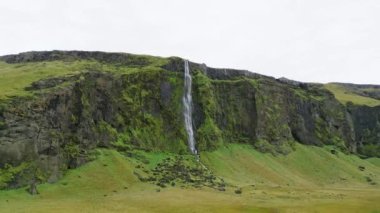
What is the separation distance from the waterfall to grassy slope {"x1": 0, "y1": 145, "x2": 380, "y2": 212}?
513 centimetres

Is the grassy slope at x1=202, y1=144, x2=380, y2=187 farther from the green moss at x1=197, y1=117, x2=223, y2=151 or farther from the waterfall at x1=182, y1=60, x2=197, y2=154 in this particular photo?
the waterfall at x1=182, y1=60, x2=197, y2=154

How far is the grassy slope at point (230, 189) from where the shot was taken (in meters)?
71.7

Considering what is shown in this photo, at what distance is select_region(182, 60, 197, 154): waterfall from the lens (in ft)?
441

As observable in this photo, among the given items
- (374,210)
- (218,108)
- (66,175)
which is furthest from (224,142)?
(374,210)

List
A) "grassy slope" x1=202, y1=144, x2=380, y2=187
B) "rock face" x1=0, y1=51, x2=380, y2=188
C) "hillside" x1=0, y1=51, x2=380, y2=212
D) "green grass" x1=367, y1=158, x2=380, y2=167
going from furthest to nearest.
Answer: "green grass" x1=367, y1=158, x2=380, y2=167 → "grassy slope" x1=202, y1=144, x2=380, y2=187 → "rock face" x1=0, y1=51, x2=380, y2=188 → "hillside" x1=0, y1=51, x2=380, y2=212

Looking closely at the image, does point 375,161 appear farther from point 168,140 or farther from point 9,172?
point 9,172

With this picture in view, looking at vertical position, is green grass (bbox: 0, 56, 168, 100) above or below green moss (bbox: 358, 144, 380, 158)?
above

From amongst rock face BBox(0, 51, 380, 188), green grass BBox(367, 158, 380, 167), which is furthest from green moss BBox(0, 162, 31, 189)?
green grass BBox(367, 158, 380, 167)

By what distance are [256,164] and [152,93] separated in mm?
34621

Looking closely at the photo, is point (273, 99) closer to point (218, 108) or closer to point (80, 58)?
point (218, 108)

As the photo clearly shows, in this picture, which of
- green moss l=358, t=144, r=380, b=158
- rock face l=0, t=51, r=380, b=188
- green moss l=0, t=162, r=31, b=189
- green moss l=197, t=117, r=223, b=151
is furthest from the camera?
green moss l=358, t=144, r=380, b=158

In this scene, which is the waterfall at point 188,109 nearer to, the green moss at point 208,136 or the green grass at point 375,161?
the green moss at point 208,136

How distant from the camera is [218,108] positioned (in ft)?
505

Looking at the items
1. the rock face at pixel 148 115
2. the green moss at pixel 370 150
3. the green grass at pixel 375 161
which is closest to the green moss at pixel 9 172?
the rock face at pixel 148 115
